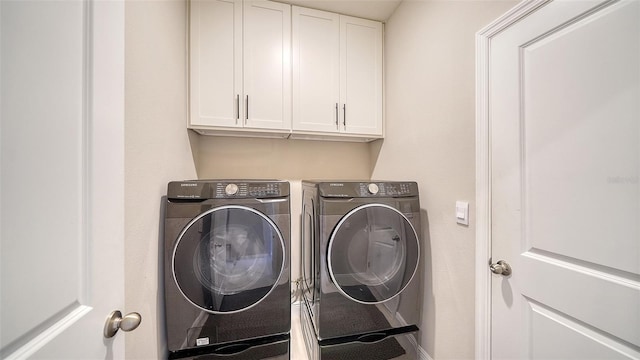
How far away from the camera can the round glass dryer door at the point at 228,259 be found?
3.92 ft

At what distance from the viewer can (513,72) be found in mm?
1044

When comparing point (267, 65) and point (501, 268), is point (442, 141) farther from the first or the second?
point (267, 65)

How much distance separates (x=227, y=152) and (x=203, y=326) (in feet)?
4.32

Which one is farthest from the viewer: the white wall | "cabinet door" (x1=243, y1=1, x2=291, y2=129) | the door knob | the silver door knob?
"cabinet door" (x1=243, y1=1, x2=291, y2=129)

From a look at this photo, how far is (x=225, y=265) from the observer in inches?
49.6

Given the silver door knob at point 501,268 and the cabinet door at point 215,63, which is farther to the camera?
the cabinet door at point 215,63

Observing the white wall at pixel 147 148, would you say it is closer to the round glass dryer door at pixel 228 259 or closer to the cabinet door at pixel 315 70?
the round glass dryer door at pixel 228 259

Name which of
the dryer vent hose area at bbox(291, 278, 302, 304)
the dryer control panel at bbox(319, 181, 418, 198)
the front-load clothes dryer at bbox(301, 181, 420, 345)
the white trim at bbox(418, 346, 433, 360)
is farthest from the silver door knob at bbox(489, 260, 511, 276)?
the dryer vent hose area at bbox(291, 278, 302, 304)

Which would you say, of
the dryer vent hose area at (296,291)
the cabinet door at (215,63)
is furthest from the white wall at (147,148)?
the dryer vent hose area at (296,291)

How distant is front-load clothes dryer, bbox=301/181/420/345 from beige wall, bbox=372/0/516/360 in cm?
16

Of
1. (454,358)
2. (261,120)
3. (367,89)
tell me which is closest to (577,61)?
(367,89)

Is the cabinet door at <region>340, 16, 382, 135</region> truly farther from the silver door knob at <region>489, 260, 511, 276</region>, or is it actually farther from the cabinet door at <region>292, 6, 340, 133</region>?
the silver door knob at <region>489, 260, 511, 276</region>

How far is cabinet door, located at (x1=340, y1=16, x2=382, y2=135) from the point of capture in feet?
6.40

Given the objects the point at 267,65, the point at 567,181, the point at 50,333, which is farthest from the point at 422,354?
the point at 267,65
